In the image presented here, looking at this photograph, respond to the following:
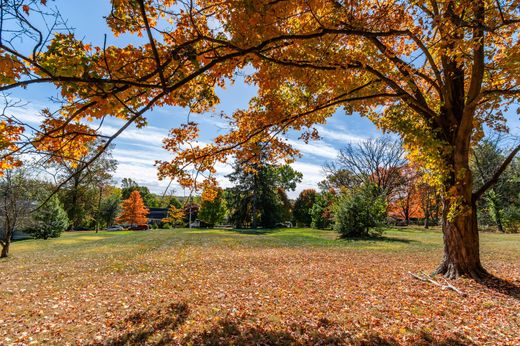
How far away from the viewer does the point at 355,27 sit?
5941 mm

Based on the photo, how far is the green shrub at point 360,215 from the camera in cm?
2011

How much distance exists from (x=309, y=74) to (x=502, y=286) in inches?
267

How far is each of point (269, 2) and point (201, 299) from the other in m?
5.96

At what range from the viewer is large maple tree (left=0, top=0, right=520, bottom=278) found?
380cm

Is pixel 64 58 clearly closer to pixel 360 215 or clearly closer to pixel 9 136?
pixel 9 136

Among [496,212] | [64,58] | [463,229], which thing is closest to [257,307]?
[64,58]

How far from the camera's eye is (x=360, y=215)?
66.1 ft

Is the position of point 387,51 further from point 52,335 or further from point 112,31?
point 52,335

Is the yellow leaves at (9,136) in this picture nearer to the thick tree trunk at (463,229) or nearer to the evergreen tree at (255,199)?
the thick tree trunk at (463,229)

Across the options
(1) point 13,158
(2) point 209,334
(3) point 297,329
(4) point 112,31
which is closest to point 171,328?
(2) point 209,334

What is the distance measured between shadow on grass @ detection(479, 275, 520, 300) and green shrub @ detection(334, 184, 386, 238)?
13.1 meters

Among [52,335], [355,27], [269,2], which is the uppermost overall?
[355,27]

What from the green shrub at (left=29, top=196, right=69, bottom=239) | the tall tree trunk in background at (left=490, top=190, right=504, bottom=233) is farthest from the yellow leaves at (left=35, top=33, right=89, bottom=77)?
the tall tree trunk in background at (left=490, top=190, right=504, bottom=233)

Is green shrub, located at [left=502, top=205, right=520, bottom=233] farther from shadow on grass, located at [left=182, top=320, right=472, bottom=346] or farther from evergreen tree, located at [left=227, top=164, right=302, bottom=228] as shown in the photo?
shadow on grass, located at [left=182, top=320, right=472, bottom=346]
